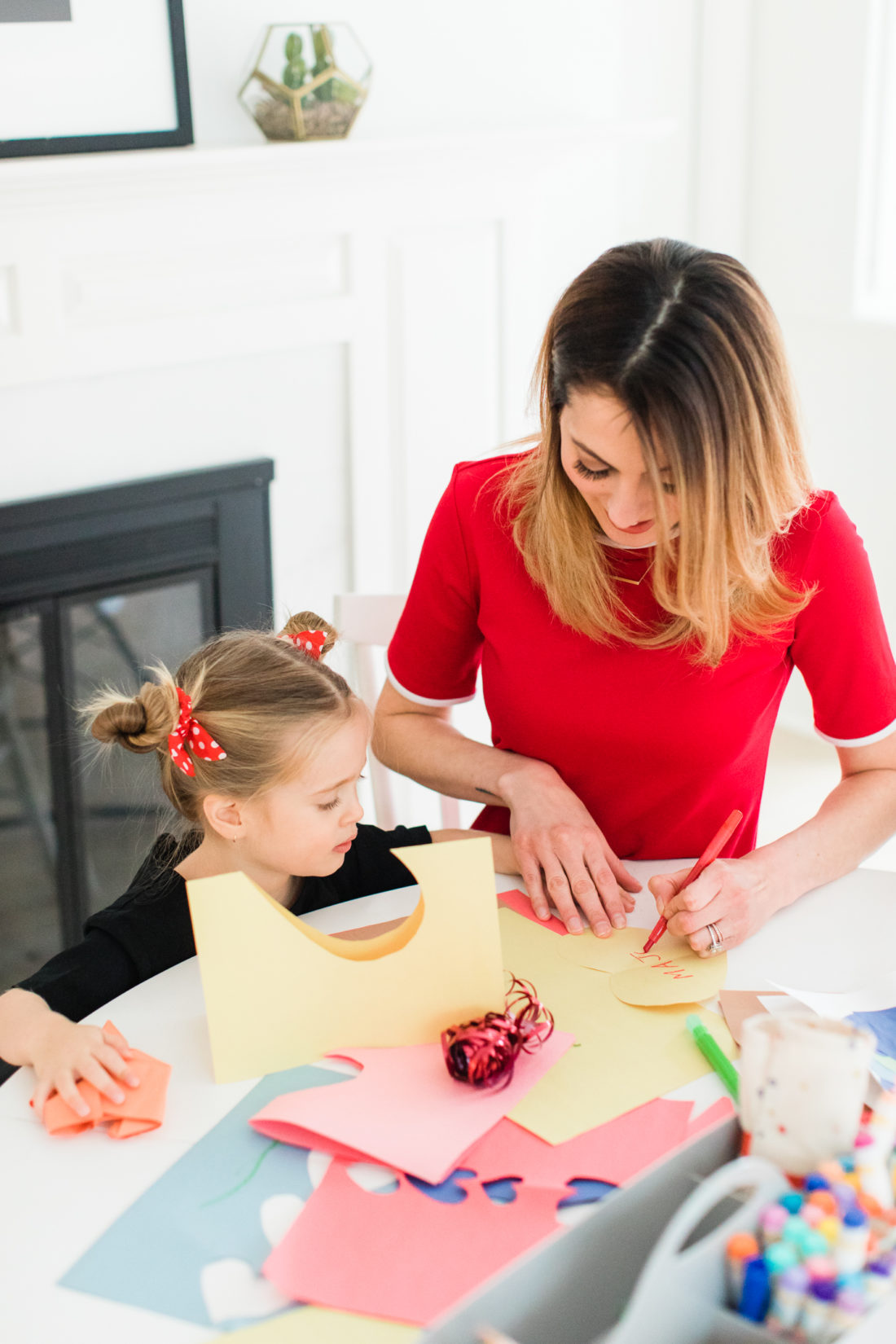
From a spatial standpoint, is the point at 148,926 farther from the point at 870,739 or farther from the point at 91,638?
the point at 91,638

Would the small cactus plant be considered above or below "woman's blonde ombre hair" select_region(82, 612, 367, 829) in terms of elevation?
above

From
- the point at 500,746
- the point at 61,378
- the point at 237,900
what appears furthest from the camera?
the point at 61,378

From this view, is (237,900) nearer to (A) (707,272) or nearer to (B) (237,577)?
(A) (707,272)

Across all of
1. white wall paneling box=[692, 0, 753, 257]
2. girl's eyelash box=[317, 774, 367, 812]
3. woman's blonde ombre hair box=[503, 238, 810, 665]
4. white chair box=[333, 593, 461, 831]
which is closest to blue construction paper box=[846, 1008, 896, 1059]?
woman's blonde ombre hair box=[503, 238, 810, 665]

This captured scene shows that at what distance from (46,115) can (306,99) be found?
39 centimetres

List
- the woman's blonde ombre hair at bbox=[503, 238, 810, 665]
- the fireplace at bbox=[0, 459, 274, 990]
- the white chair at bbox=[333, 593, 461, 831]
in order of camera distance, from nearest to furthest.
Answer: the woman's blonde ombre hair at bbox=[503, 238, 810, 665] < the white chair at bbox=[333, 593, 461, 831] < the fireplace at bbox=[0, 459, 274, 990]

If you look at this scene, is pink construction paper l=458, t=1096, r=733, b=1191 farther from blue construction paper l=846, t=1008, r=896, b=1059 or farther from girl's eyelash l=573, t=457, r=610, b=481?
girl's eyelash l=573, t=457, r=610, b=481

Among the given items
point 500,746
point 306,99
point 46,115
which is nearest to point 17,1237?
point 500,746

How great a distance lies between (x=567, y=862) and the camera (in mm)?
1168

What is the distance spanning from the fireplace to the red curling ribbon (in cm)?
126

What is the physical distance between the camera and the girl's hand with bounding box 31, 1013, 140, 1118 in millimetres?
914

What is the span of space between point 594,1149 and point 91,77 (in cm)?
160

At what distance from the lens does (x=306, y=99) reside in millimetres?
1955

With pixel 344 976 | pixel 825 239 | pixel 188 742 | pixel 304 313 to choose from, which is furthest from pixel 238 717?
pixel 825 239
